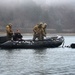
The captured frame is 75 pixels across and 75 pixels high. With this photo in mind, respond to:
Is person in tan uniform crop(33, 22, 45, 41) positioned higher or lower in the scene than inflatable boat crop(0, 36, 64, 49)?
higher

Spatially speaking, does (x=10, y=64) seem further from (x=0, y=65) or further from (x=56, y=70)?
(x=56, y=70)

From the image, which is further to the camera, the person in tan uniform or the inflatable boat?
the person in tan uniform

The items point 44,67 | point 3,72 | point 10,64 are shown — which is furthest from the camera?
point 10,64

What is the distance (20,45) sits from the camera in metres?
56.5

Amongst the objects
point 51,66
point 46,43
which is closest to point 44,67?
point 51,66

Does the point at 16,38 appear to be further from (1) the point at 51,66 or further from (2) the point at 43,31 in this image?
(1) the point at 51,66

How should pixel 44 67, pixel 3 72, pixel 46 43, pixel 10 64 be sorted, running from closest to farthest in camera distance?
pixel 3 72
pixel 44 67
pixel 10 64
pixel 46 43

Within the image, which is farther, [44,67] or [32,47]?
[32,47]

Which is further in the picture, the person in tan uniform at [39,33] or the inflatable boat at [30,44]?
the person in tan uniform at [39,33]

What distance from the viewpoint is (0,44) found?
56.8 meters

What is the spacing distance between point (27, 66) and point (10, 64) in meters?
2.19

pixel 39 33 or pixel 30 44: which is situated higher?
pixel 39 33

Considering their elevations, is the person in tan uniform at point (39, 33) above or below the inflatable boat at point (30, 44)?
above

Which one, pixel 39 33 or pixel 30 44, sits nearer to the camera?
pixel 30 44
